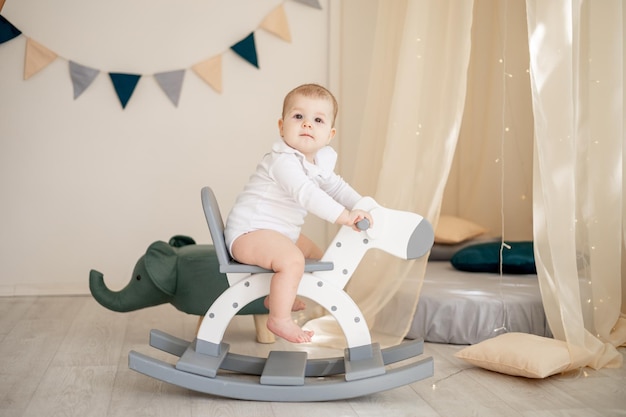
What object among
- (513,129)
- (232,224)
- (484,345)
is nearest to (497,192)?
(513,129)

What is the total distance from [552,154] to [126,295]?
5.44 feet

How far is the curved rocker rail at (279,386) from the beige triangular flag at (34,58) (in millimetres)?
2174

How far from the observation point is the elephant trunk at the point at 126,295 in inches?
118

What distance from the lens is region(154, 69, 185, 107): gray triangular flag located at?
402 centimetres

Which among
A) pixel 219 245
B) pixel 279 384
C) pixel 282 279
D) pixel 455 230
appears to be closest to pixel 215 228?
pixel 219 245

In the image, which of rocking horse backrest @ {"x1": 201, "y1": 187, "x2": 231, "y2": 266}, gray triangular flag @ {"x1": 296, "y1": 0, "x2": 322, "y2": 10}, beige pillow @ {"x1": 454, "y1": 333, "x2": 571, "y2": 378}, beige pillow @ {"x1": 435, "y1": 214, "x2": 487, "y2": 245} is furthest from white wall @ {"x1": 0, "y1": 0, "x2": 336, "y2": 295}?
beige pillow @ {"x1": 454, "y1": 333, "x2": 571, "y2": 378}

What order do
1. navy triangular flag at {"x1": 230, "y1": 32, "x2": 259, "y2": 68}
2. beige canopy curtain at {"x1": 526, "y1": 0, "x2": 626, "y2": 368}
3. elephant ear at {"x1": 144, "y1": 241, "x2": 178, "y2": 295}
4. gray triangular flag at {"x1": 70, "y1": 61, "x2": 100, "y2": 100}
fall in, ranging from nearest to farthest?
beige canopy curtain at {"x1": 526, "y1": 0, "x2": 626, "y2": 368}
elephant ear at {"x1": 144, "y1": 241, "x2": 178, "y2": 295}
gray triangular flag at {"x1": 70, "y1": 61, "x2": 100, "y2": 100}
navy triangular flag at {"x1": 230, "y1": 32, "x2": 259, "y2": 68}

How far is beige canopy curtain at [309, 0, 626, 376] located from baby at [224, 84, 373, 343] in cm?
44

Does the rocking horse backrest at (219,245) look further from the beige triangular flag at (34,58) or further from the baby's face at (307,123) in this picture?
the beige triangular flag at (34,58)

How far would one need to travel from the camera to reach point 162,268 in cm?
300

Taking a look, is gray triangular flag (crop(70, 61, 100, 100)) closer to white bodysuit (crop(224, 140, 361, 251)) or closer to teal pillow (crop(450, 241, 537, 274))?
white bodysuit (crop(224, 140, 361, 251))

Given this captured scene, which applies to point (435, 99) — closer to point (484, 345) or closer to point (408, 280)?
point (408, 280)

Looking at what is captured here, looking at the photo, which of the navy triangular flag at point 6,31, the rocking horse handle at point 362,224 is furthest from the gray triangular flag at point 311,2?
the rocking horse handle at point 362,224

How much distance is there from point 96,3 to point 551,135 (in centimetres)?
245
